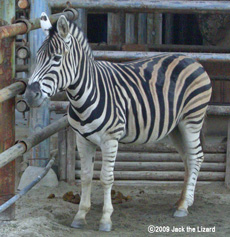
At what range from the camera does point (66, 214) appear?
16.1 feet

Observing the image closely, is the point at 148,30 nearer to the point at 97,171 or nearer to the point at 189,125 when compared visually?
the point at 97,171

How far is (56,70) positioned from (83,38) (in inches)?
22.0

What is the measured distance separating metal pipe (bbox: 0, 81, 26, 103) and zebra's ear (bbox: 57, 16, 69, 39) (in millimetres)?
542

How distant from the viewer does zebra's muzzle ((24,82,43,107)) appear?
3.92 meters

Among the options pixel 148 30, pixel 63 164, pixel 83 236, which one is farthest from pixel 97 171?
pixel 148 30

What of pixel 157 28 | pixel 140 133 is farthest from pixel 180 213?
pixel 157 28

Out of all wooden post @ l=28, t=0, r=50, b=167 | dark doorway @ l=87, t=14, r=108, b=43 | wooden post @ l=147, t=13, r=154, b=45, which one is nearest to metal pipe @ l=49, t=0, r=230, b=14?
wooden post @ l=28, t=0, r=50, b=167

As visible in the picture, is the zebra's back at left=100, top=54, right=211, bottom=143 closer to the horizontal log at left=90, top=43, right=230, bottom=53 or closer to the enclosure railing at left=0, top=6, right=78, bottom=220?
the enclosure railing at left=0, top=6, right=78, bottom=220

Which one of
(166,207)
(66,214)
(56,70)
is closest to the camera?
(56,70)

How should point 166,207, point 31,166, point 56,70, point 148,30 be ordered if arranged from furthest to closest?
point 148,30 < point 31,166 < point 166,207 < point 56,70

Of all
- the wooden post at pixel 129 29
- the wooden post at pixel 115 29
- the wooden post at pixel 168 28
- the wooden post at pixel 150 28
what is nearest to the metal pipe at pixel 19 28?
the wooden post at pixel 115 29

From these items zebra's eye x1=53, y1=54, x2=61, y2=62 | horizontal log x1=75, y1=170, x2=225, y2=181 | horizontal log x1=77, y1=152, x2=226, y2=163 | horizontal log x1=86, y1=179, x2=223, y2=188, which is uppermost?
zebra's eye x1=53, y1=54, x2=61, y2=62

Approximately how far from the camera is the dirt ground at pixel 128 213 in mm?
4273

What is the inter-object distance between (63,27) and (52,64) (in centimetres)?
32
